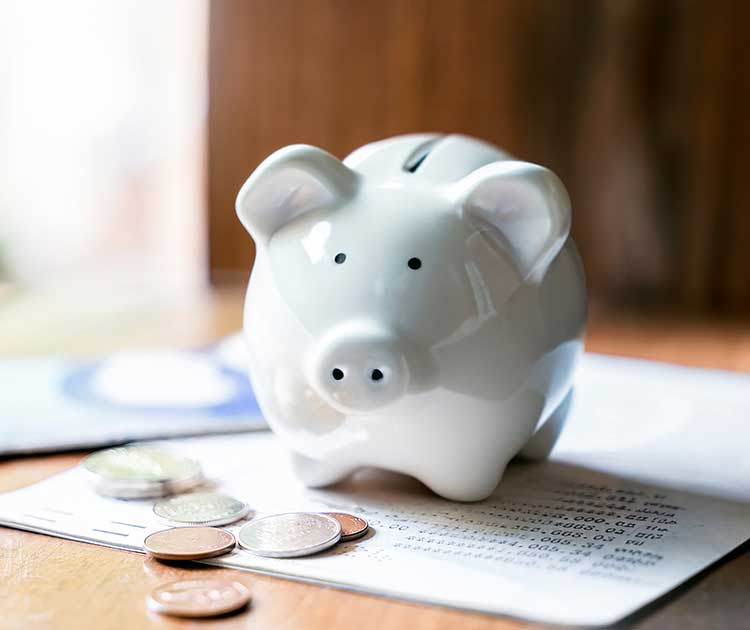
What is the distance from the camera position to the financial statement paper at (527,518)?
26.7 inches

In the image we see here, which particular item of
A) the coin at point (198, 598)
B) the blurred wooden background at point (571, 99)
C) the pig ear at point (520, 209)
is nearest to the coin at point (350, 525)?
the coin at point (198, 598)

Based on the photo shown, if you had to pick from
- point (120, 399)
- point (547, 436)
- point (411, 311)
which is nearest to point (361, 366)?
point (411, 311)

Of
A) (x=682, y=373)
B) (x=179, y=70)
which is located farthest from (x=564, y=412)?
(x=179, y=70)

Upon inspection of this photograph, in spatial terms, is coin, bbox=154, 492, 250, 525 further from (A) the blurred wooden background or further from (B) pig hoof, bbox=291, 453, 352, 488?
(A) the blurred wooden background

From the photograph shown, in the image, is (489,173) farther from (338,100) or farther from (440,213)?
(338,100)

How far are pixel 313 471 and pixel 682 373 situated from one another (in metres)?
0.67

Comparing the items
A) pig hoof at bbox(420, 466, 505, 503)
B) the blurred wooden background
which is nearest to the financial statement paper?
pig hoof at bbox(420, 466, 505, 503)

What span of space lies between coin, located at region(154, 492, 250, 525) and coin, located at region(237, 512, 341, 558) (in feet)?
0.10

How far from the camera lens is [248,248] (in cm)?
213

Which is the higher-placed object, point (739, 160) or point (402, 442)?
point (739, 160)

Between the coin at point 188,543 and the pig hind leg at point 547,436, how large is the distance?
11.7 inches

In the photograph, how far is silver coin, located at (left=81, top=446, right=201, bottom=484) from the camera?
2.85 ft

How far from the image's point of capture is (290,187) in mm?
814

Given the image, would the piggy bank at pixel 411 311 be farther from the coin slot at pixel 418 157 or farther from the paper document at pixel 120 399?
the paper document at pixel 120 399
